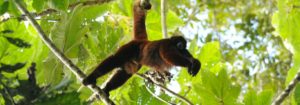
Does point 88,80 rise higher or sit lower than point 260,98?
higher

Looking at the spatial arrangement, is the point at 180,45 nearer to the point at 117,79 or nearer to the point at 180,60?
the point at 180,60

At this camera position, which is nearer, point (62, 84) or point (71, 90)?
point (62, 84)

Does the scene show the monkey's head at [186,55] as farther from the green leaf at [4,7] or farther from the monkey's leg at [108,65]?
the green leaf at [4,7]

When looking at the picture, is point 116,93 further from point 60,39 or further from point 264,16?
point 264,16

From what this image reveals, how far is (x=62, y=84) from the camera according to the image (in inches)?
55.2

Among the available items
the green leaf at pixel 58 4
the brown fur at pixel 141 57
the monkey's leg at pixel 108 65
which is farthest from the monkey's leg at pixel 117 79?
the green leaf at pixel 58 4

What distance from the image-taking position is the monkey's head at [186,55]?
2531 mm

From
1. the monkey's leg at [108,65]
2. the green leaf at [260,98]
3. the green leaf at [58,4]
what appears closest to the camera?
the green leaf at [58,4]

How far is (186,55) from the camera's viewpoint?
105 inches

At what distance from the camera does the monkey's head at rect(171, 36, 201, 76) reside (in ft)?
8.30

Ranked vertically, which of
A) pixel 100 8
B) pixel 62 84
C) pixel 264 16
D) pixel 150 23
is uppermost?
pixel 62 84

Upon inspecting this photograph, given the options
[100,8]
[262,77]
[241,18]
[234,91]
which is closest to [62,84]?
[234,91]

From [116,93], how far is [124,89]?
0.09 m

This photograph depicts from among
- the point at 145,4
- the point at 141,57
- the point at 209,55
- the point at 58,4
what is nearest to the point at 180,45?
the point at 141,57
